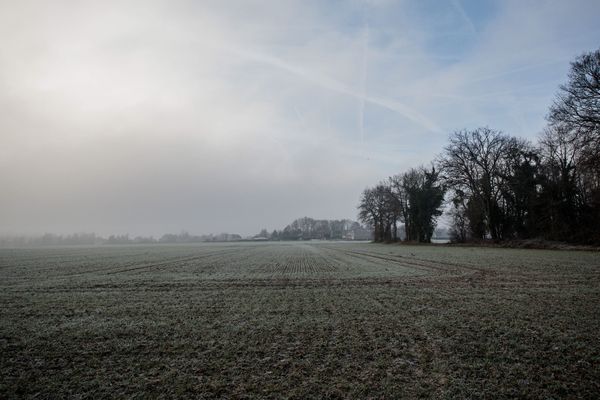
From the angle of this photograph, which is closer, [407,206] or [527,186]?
[527,186]

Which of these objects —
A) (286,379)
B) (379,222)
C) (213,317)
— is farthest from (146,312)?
(379,222)

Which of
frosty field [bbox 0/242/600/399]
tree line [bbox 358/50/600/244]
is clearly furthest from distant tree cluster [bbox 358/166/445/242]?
frosty field [bbox 0/242/600/399]

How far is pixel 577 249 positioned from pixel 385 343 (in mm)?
35199

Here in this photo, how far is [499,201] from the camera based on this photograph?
53656mm

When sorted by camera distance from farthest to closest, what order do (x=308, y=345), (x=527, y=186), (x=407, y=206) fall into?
(x=407, y=206) → (x=527, y=186) → (x=308, y=345)

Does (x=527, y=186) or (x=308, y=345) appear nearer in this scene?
(x=308, y=345)

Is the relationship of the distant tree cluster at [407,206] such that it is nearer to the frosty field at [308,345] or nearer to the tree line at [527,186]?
the tree line at [527,186]

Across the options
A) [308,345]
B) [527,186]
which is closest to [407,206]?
[527,186]

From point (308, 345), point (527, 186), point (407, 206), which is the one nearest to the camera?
point (308, 345)

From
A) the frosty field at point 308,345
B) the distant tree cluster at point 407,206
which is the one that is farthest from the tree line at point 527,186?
the frosty field at point 308,345

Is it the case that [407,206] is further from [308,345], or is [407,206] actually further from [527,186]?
[308,345]

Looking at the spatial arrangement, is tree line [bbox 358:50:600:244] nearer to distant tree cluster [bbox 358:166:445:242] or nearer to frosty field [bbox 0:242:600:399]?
distant tree cluster [bbox 358:166:445:242]

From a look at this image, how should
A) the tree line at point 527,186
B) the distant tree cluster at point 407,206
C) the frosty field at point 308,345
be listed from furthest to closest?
1. the distant tree cluster at point 407,206
2. the tree line at point 527,186
3. the frosty field at point 308,345

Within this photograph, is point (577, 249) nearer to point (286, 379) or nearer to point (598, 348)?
point (598, 348)
